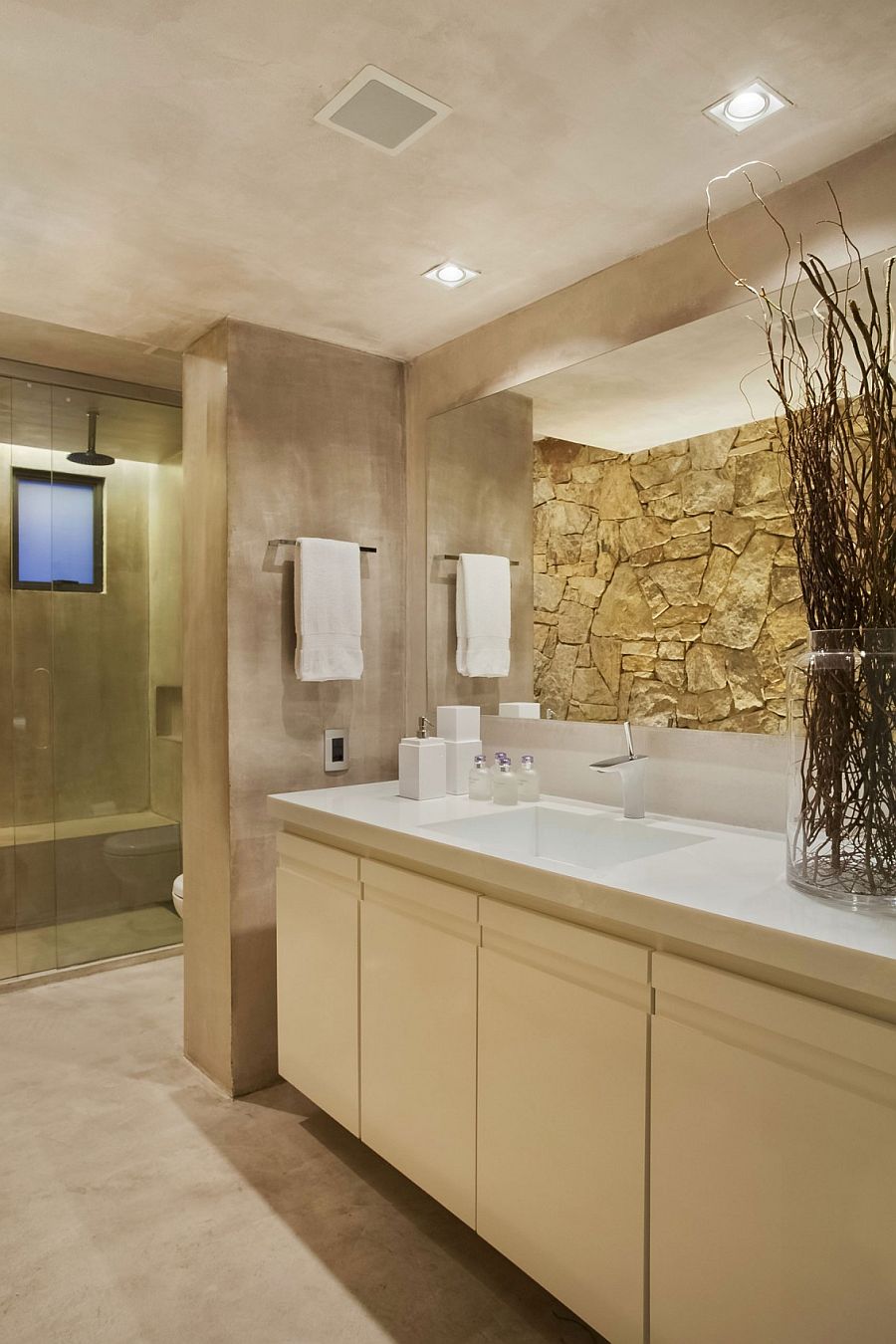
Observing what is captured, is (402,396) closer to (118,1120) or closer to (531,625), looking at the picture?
(531,625)

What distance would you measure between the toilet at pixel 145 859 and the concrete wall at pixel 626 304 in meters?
1.56

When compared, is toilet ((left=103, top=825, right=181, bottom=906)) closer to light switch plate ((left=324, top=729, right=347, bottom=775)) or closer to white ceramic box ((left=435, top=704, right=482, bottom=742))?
light switch plate ((left=324, top=729, right=347, bottom=775))

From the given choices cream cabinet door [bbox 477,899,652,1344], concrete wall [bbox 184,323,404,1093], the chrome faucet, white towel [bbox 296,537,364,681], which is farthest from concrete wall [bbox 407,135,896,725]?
cream cabinet door [bbox 477,899,652,1344]

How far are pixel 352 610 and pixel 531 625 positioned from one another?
1.83ft

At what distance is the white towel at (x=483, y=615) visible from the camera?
2449mm

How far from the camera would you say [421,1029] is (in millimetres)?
1765

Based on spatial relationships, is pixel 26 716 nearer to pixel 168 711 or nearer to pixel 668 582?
pixel 168 711

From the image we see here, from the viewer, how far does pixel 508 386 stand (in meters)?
2.38

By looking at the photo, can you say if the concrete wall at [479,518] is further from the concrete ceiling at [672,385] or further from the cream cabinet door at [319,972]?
the cream cabinet door at [319,972]

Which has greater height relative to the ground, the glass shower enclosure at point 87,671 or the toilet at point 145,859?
the glass shower enclosure at point 87,671

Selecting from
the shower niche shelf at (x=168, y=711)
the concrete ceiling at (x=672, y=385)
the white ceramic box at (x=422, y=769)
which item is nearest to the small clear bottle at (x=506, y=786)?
the white ceramic box at (x=422, y=769)

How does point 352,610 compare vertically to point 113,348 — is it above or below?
below

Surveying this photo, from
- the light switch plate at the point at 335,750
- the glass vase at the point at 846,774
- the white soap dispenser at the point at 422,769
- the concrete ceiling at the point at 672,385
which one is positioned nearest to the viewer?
the glass vase at the point at 846,774

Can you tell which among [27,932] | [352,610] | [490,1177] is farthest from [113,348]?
[490,1177]
